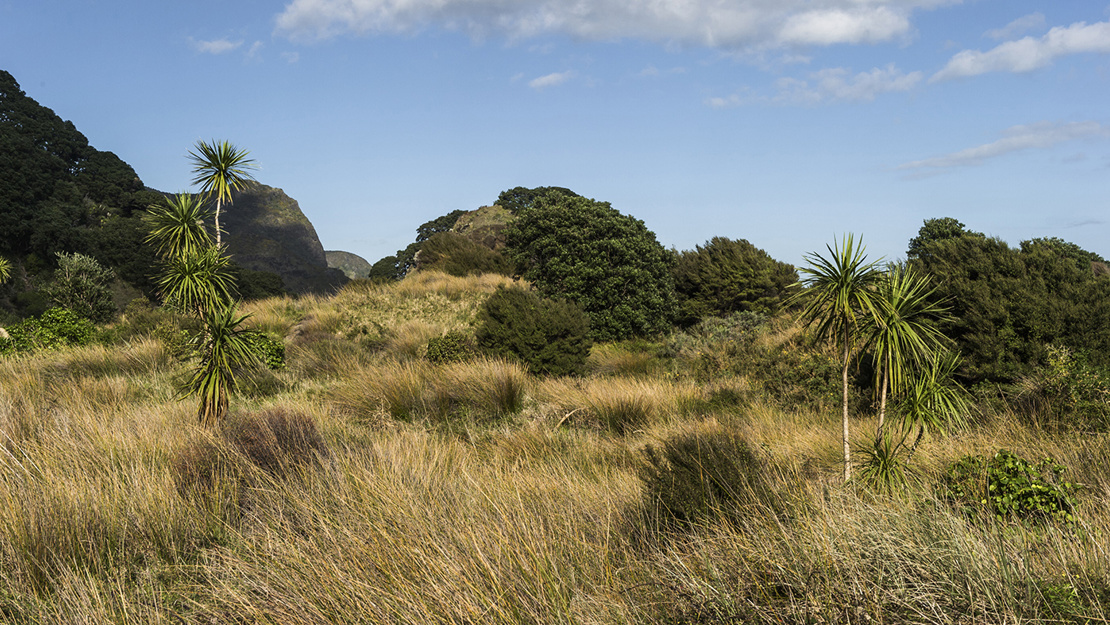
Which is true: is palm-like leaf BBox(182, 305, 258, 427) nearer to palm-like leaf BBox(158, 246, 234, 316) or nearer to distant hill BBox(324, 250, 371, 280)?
palm-like leaf BBox(158, 246, 234, 316)

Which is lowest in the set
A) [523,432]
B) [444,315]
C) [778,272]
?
[523,432]

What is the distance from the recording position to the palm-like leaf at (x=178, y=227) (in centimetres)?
771

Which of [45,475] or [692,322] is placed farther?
[692,322]

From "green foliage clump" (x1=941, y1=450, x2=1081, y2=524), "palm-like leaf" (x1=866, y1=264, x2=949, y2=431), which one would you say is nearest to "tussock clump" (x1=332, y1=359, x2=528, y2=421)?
"palm-like leaf" (x1=866, y1=264, x2=949, y2=431)

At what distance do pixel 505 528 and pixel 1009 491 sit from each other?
3.32 m

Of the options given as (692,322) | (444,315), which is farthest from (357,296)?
(692,322)

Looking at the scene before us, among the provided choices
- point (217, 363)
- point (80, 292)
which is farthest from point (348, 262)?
point (217, 363)

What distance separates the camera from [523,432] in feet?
23.4

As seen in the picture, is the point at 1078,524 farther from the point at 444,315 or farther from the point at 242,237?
the point at 242,237

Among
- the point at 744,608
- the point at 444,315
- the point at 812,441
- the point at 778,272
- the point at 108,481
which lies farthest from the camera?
the point at 778,272

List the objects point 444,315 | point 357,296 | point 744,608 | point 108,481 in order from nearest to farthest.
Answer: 1. point 744,608
2. point 108,481
3. point 444,315
4. point 357,296

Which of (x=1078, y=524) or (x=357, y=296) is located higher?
(x=357, y=296)

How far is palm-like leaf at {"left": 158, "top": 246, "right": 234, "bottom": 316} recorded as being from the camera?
6613mm

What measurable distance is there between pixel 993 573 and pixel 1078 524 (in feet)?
5.59
